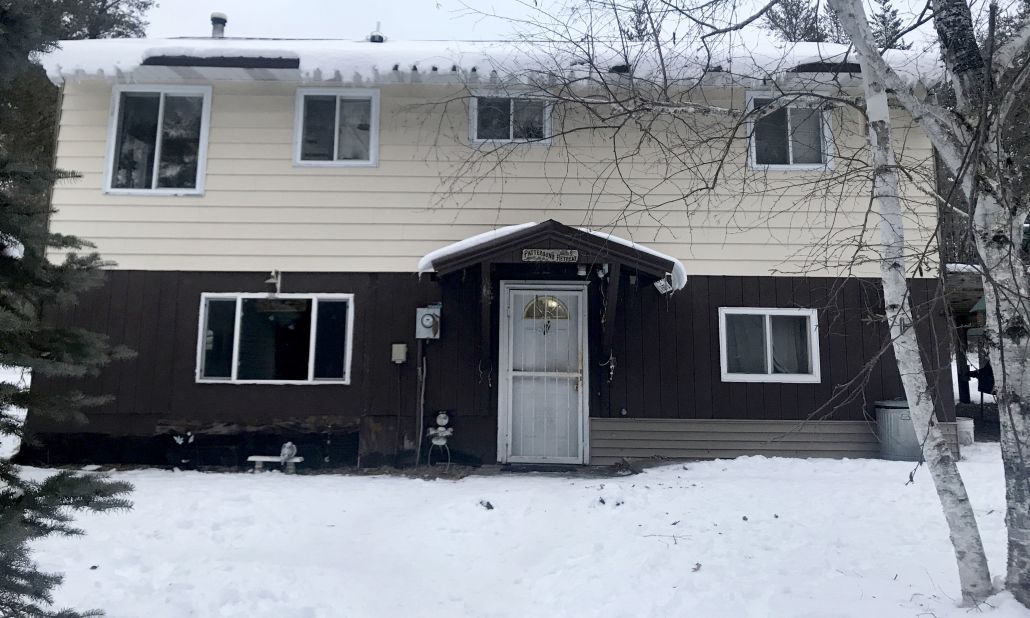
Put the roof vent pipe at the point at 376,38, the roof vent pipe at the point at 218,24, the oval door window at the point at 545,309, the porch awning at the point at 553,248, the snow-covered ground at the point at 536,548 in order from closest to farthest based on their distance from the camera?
the snow-covered ground at the point at 536,548 < the porch awning at the point at 553,248 < the oval door window at the point at 545,309 < the roof vent pipe at the point at 376,38 < the roof vent pipe at the point at 218,24

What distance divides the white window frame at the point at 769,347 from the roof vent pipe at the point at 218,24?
8.14m

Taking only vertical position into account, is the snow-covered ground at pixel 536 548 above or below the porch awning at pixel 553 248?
below

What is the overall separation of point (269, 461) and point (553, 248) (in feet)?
14.2

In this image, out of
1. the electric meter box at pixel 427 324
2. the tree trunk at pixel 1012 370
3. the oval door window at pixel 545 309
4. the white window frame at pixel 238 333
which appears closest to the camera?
the tree trunk at pixel 1012 370

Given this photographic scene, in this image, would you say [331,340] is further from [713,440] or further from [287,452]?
[713,440]

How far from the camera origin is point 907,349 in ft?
12.2

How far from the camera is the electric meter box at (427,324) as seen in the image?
25.6 ft

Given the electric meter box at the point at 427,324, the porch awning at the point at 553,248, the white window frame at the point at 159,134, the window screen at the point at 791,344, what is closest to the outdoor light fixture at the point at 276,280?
the white window frame at the point at 159,134

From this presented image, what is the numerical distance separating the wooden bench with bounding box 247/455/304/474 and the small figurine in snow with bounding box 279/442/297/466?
0.9 inches

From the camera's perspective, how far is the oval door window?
8023 mm

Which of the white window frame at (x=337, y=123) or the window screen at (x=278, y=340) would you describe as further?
the white window frame at (x=337, y=123)

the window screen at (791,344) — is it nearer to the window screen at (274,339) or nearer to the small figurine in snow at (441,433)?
the small figurine in snow at (441,433)

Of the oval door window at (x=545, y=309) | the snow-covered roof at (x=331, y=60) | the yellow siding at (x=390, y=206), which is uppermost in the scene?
the snow-covered roof at (x=331, y=60)

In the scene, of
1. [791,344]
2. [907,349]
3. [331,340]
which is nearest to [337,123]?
[331,340]
